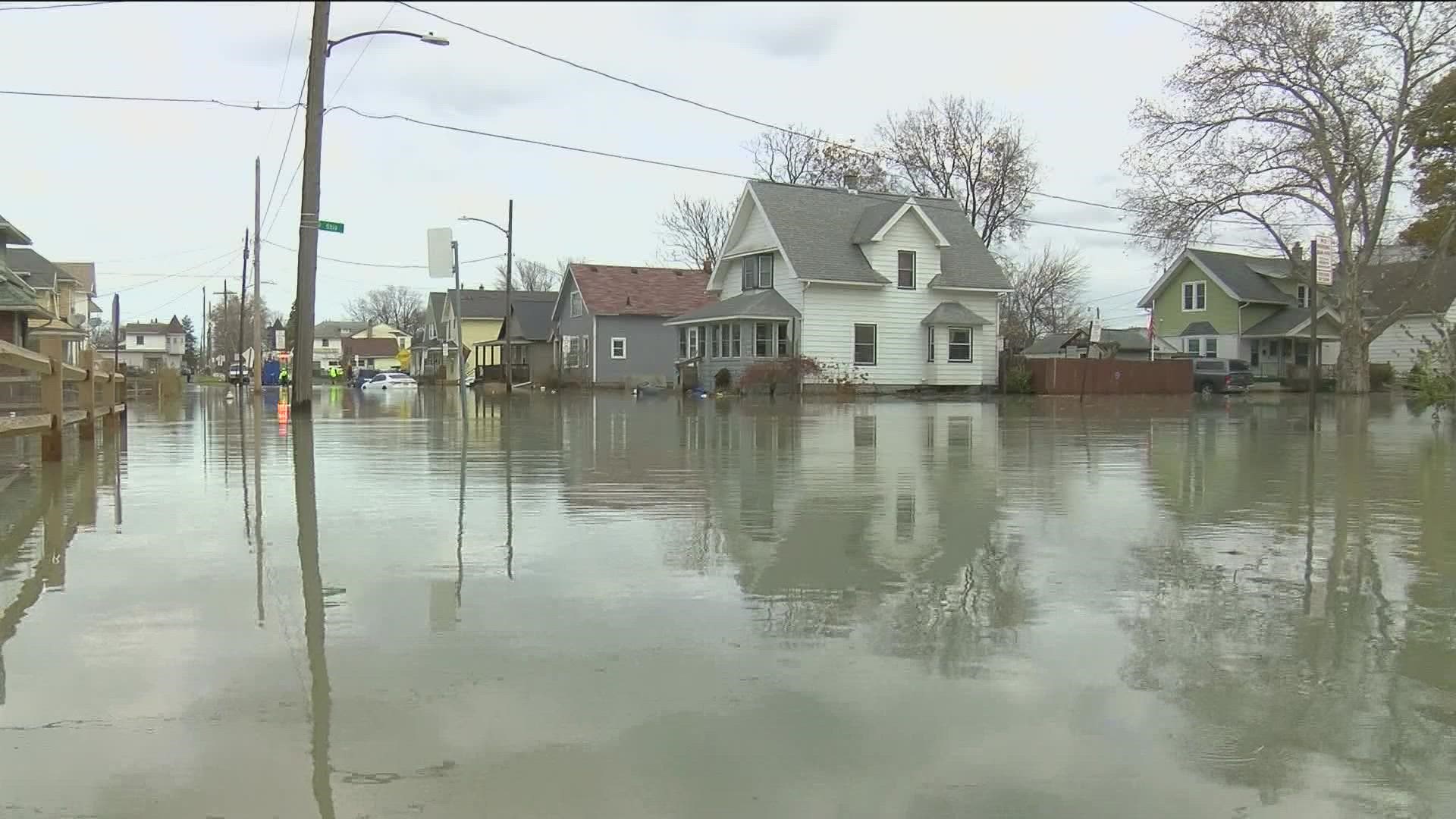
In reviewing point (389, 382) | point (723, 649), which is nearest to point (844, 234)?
point (389, 382)

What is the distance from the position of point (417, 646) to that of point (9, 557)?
332 centimetres

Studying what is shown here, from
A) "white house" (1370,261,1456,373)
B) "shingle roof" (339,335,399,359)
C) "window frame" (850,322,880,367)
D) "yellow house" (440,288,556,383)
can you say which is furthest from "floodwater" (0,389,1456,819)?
"shingle roof" (339,335,399,359)

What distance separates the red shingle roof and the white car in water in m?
13.9

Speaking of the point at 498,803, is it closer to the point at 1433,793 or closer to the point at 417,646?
the point at 417,646

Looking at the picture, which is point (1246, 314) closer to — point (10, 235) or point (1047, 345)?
point (1047, 345)

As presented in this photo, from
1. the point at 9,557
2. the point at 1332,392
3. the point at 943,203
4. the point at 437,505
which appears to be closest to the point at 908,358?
the point at 943,203

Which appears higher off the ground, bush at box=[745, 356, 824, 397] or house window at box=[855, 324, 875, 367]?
house window at box=[855, 324, 875, 367]

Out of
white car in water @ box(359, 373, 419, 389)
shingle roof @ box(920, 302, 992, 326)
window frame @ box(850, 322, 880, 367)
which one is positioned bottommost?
white car in water @ box(359, 373, 419, 389)

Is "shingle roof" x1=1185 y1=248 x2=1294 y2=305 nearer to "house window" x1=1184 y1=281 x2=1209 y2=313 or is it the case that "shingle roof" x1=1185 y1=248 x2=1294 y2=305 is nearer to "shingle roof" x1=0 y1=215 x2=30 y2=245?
"house window" x1=1184 y1=281 x2=1209 y2=313

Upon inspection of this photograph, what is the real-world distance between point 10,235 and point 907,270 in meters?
29.8

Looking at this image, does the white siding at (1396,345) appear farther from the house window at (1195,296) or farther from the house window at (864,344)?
the house window at (864,344)

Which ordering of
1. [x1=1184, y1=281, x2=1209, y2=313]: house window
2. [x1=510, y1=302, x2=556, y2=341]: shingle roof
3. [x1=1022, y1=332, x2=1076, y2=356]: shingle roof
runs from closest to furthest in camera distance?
[x1=1184, y1=281, x2=1209, y2=313]: house window < [x1=510, y1=302, x2=556, y2=341]: shingle roof < [x1=1022, y1=332, x2=1076, y2=356]: shingle roof

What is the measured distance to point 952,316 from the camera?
43406 mm

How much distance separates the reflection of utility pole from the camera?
3.38 m
